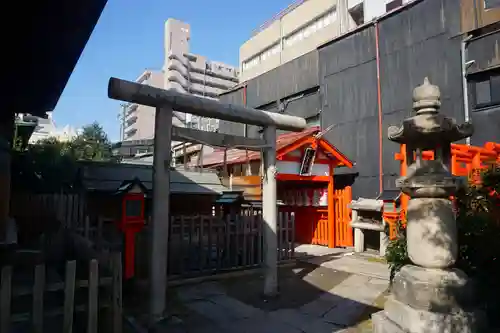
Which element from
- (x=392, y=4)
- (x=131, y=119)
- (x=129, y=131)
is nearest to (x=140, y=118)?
(x=131, y=119)

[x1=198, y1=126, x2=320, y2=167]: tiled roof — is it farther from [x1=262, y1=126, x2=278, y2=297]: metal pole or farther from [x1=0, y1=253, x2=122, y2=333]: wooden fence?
[x1=0, y1=253, x2=122, y2=333]: wooden fence

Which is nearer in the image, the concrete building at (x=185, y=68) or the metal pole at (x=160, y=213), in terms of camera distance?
the metal pole at (x=160, y=213)

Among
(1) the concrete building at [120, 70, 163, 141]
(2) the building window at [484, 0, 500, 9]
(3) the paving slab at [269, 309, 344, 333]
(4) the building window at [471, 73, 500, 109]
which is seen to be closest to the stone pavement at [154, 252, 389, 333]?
(3) the paving slab at [269, 309, 344, 333]

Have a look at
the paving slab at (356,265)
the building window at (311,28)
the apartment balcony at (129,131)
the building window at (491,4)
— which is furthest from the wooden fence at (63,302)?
the apartment balcony at (129,131)

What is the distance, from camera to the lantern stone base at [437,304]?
411 centimetres

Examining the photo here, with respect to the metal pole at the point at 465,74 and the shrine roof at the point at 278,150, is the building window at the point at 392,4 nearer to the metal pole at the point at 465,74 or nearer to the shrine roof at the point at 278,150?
the metal pole at the point at 465,74

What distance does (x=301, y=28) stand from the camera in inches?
1448

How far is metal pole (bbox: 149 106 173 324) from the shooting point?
214 inches

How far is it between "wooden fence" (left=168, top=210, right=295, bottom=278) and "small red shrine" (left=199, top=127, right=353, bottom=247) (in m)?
3.51

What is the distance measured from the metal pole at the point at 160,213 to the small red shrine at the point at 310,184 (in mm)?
6275

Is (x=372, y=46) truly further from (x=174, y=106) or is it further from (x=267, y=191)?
(x=174, y=106)

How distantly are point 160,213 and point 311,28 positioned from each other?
3411cm

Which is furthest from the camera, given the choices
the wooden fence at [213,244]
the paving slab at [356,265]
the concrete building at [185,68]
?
the concrete building at [185,68]

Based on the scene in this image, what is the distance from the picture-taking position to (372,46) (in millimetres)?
14227
